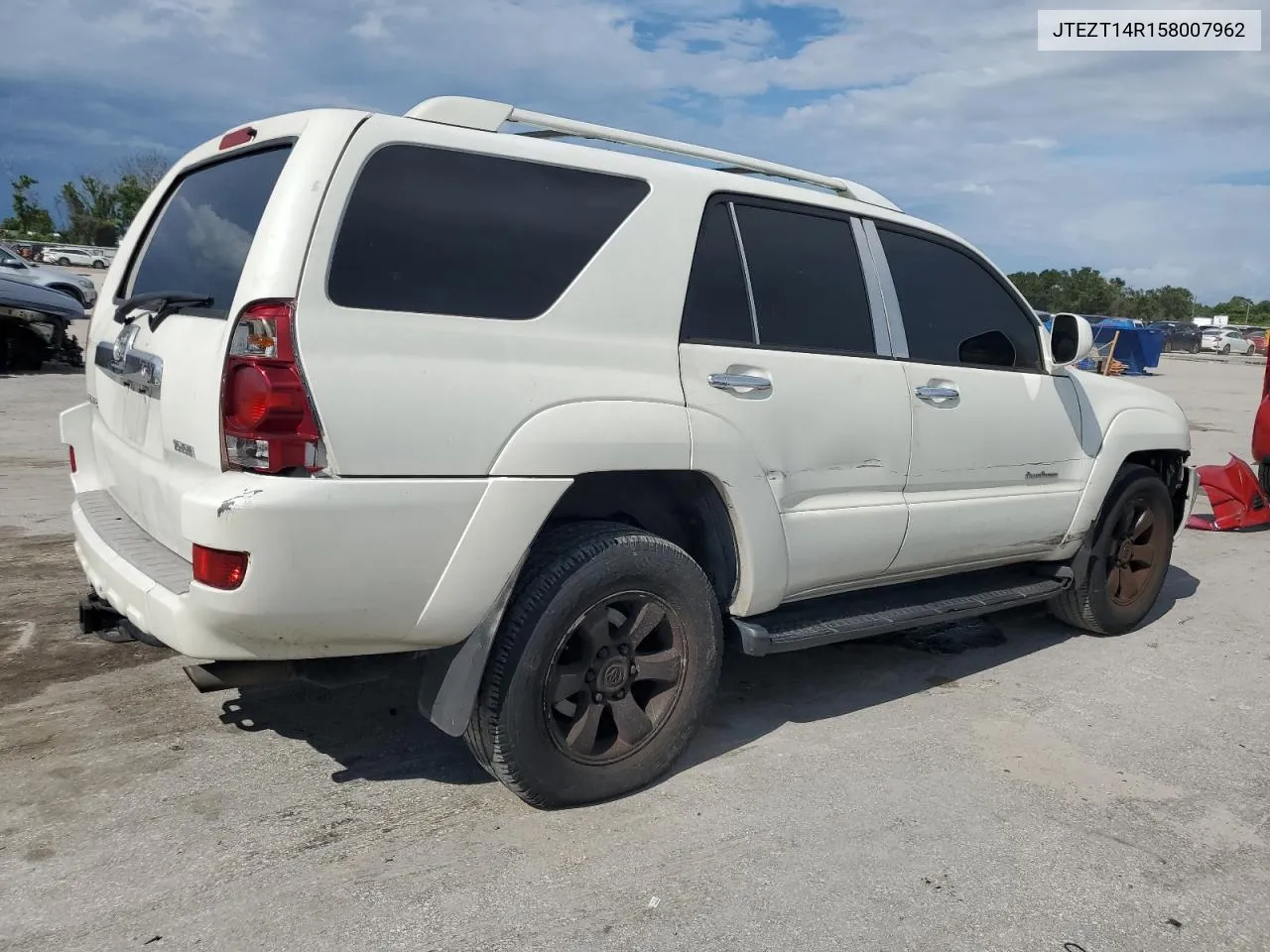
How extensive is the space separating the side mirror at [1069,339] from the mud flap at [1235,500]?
4263 mm

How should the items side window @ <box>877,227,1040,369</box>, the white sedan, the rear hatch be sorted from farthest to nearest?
the white sedan
side window @ <box>877,227,1040,369</box>
the rear hatch

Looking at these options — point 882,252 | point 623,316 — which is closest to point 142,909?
point 623,316

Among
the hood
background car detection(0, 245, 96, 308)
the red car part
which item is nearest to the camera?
the red car part

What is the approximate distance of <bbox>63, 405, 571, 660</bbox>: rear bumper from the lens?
2510 millimetres

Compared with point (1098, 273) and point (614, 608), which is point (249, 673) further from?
point (1098, 273)

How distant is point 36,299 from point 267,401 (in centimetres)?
1396

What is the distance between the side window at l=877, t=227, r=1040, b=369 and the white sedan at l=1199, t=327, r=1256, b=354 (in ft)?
174

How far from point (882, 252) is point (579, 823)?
7.95 ft

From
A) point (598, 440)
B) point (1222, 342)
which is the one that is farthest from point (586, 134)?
point (1222, 342)

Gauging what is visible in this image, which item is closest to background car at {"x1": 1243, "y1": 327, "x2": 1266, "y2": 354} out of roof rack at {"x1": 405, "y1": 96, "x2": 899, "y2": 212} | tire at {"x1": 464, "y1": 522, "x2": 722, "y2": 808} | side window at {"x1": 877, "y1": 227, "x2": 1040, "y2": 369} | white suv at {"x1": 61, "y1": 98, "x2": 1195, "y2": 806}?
side window at {"x1": 877, "y1": 227, "x2": 1040, "y2": 369}

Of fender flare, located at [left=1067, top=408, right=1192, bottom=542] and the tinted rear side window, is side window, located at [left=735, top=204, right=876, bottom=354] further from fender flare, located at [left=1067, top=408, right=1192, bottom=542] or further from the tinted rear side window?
fender flare, located at [left=1067, top=408, right=1192, bottom=542]

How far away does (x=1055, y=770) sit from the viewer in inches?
143

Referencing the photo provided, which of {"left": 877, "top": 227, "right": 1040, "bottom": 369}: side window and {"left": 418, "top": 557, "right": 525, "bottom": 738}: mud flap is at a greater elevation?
{"left": 877, "top": 227, "right": 1040, "bottom": 369}: side window

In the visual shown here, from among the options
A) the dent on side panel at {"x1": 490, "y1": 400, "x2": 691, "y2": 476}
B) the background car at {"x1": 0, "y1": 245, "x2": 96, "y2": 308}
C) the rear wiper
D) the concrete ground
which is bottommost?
the concrete ground
